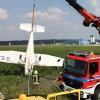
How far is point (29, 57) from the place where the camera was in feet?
102

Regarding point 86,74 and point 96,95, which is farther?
point 96,95

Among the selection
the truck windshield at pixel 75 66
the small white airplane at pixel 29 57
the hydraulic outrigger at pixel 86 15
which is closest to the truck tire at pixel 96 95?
the truck windshield at pixel 75 66

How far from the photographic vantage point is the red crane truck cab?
18.9 metres

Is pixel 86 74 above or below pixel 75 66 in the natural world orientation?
below

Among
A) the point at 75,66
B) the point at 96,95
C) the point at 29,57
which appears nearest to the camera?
the point at 96,95

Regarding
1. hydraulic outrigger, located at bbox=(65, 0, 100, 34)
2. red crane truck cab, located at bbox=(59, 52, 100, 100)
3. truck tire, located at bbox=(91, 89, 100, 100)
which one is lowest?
truck tire, located at bbox=(91, 89, 100, 100)

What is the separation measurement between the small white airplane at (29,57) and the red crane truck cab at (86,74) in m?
10.5

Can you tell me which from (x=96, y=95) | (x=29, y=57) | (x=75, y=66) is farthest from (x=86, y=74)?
(x=29, y=57)

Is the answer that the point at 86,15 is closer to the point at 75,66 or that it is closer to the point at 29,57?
the point at 75,66

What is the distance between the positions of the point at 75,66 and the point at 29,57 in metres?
12.1

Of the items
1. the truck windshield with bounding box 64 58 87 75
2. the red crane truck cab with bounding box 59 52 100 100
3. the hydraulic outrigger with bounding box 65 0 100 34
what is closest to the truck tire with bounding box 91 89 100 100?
the red crane truck cab with bounding box 59 52 100 100

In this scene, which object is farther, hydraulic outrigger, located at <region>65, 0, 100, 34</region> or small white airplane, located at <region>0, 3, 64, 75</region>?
small white airplane, located at <region>0, 3, 64, 75</region>

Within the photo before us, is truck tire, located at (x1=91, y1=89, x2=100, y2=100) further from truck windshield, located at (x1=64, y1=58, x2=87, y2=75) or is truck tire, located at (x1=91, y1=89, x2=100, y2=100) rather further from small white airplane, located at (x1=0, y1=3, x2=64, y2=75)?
small white airplane, located at (x1=0, y1=3, x2=64, y2=75)

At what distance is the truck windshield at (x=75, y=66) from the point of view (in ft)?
62.4
